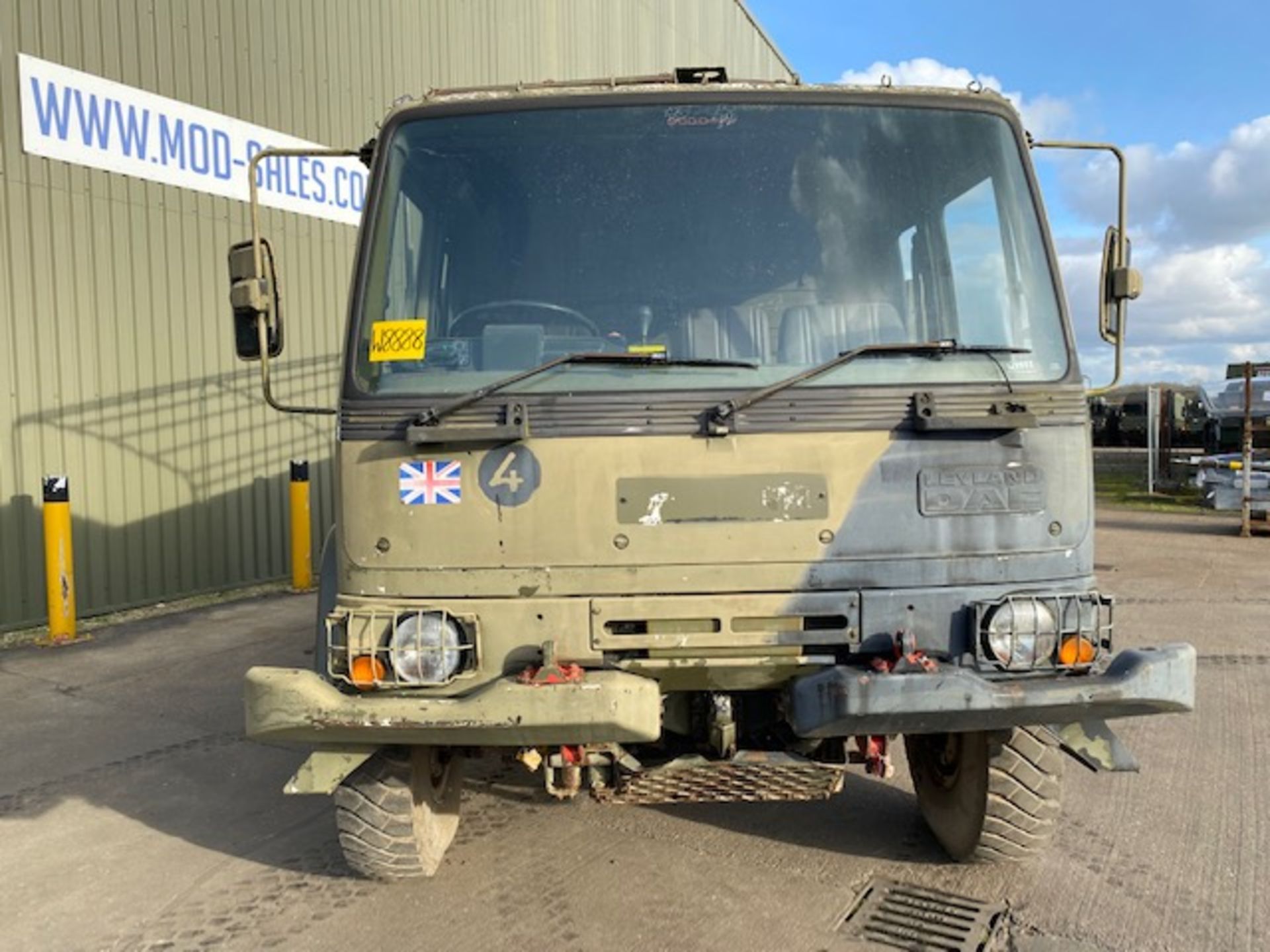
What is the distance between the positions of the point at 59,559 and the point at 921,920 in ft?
22.5

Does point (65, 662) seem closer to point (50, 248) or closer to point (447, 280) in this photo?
point (50, 248)

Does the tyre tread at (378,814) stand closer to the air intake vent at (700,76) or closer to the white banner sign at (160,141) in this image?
the air intake vent at (700,76)

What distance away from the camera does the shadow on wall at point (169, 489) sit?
25.9 ft

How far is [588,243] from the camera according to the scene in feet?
10.8

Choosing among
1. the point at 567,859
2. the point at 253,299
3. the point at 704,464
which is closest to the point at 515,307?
the point at 704,464

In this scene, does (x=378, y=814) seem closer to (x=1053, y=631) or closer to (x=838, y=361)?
(x=838, y=361)

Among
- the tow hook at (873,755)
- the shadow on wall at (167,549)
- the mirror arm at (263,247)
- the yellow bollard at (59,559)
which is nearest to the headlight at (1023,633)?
the tow hook at (873,755)

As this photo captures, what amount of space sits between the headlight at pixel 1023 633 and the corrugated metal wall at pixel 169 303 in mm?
7561

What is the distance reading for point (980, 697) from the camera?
2.78 metres

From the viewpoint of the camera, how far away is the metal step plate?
10.4 ft

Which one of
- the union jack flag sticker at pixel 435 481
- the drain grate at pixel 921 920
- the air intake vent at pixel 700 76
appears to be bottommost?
the drain grate at pixel 921 920

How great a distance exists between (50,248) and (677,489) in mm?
7061

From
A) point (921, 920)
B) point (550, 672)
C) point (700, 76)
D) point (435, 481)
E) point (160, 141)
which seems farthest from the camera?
point (160, 141)

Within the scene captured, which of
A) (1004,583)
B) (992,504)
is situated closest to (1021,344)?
(992,504)
